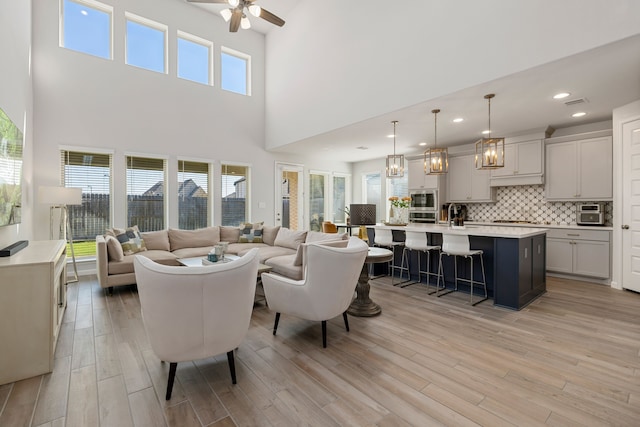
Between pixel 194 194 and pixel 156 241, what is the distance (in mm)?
1757

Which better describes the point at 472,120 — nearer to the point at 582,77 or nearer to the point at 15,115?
the point at 582,77

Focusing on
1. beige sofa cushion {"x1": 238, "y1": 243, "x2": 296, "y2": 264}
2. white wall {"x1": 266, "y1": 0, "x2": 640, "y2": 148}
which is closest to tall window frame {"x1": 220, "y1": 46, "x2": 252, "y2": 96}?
white wall {"x1": 266, "y1": 0, "x2": 640, "y2": 148}

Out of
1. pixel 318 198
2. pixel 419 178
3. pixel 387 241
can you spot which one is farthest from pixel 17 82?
pixel 419 178

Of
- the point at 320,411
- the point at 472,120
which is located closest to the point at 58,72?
the point at 320,411

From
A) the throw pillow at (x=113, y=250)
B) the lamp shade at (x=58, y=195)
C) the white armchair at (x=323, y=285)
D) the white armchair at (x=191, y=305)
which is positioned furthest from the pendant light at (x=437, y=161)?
the lamp shade at (x=58, y=195)

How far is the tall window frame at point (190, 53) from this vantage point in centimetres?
662

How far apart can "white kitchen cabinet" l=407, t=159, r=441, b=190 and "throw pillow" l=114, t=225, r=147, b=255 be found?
603 cm

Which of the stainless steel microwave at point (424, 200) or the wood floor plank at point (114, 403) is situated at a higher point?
the stainless steel microwave at point (424, 200)

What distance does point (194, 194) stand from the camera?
22.5 feet

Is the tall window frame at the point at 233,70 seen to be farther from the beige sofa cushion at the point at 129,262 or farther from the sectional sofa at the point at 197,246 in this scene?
the beige sofa cushion at the point at 129,262

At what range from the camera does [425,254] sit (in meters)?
5.01

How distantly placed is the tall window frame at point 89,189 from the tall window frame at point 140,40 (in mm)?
1959

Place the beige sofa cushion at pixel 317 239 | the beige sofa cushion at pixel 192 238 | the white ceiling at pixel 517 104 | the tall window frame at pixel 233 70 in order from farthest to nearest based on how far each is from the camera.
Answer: the tall window frame at pixel 233 70
the beige sofa cushion at pixel 192 238
the beige sofa cushion at pixel 317 239
the white ceiling at pixel 517 104

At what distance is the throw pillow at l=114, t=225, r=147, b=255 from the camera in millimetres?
4789
